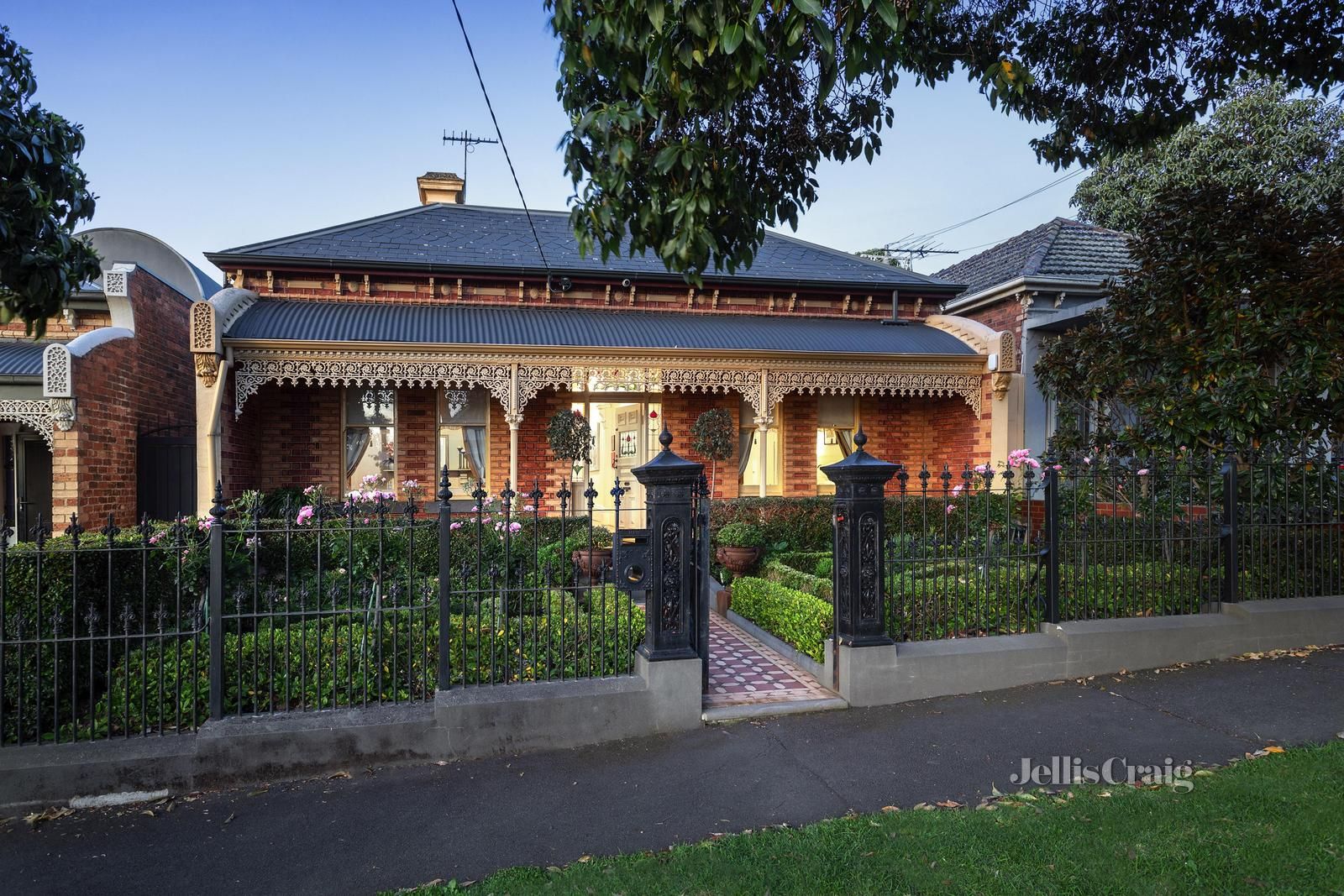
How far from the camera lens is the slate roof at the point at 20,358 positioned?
8.98m

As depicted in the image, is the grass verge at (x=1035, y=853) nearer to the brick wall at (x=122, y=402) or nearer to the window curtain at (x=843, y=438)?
the brick wall at (x=122, y=402)

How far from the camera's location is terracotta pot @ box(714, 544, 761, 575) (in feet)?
30.3

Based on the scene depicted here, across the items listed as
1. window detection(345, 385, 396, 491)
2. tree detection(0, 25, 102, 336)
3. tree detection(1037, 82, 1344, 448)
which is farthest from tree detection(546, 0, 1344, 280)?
window detection(345, 385, 396, 491)

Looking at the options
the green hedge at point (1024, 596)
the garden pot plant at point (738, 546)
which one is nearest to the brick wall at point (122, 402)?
the garden pot plant at point (738, 546)

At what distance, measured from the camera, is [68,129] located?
382 centimetres

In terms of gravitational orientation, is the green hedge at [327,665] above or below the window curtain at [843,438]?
below

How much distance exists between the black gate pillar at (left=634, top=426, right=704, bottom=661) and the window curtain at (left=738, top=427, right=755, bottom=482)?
9216 mm

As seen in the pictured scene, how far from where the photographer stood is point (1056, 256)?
14.0m

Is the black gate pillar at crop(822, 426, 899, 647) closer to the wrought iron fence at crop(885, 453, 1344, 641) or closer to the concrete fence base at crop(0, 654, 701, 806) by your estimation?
the wrought iron fence at crop(885, 453, 1344, 641)

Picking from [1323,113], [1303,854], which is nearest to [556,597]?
[1303,854]

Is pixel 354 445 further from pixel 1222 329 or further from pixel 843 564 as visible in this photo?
pixel 1222 329

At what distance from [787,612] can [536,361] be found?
21.7ft

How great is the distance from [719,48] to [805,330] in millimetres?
9991

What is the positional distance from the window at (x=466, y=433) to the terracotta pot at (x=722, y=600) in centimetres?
589
